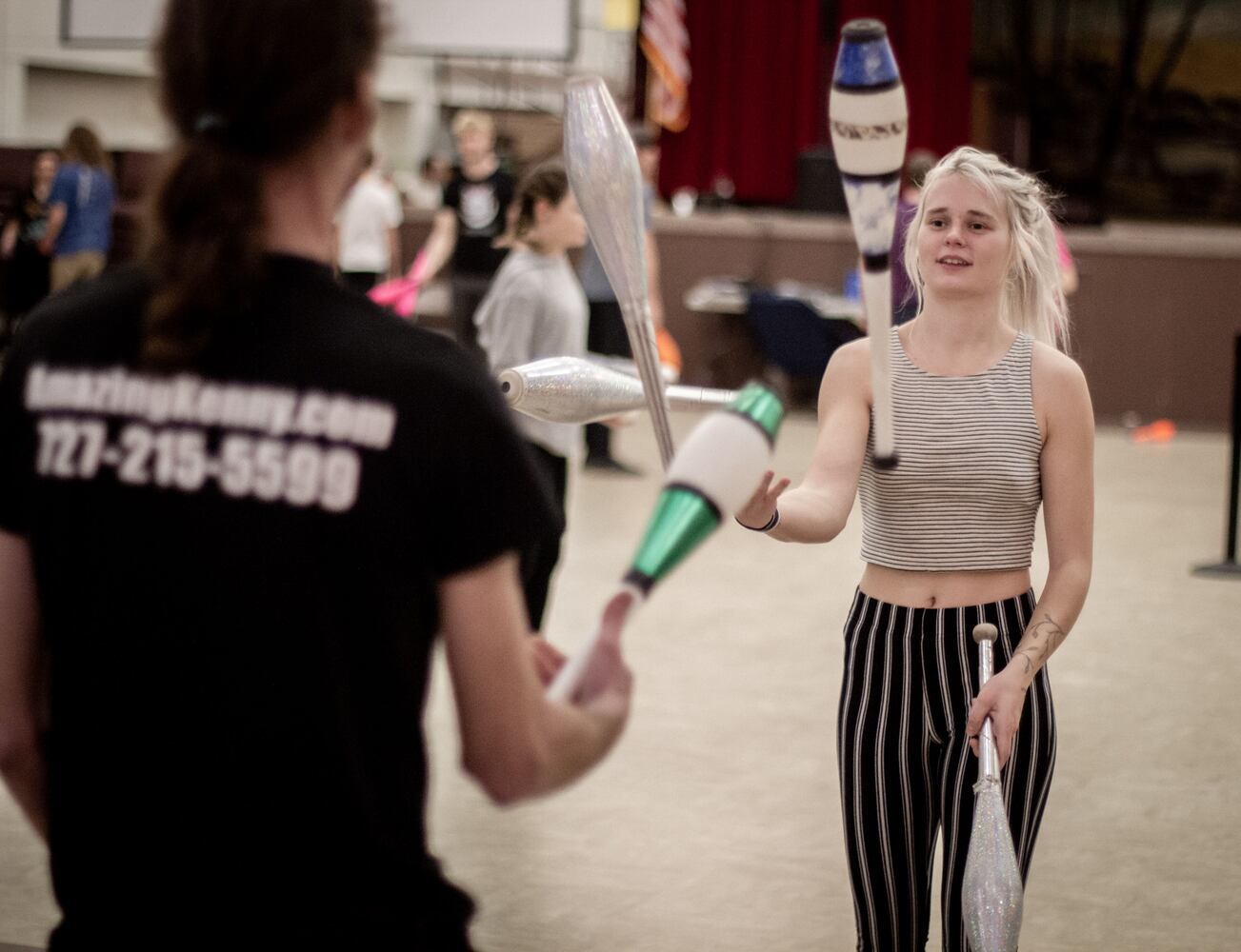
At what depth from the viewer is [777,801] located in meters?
3.73

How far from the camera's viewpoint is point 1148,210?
516 inches

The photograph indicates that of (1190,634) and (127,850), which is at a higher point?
(127,850)

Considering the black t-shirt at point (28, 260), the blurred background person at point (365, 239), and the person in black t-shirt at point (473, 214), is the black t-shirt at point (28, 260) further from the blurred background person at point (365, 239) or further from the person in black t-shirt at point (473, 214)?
the person in black t-shirt at point (473, 214)

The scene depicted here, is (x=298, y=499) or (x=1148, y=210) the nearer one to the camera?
(x=298, y=499)

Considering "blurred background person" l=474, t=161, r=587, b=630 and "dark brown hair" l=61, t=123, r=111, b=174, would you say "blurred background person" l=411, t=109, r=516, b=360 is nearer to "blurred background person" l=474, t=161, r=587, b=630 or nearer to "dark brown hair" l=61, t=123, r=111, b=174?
"dark brown hair" l=61, t=123, r=111, b=174

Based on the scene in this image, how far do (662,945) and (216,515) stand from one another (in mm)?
2088

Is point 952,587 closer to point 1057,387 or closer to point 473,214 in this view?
point 1057,387

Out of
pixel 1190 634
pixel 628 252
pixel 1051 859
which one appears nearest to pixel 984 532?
pixel 628 252

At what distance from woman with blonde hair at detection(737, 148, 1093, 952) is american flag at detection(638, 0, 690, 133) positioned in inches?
417

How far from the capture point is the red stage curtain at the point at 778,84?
39.8 feet

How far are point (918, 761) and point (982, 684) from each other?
0.18 m

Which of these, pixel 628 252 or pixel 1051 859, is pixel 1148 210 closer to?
pixel 1051 859

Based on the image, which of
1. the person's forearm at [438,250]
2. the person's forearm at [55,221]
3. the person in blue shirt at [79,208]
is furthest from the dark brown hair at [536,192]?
the person's forearm at [55,221]

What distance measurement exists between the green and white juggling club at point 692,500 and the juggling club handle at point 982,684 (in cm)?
69
